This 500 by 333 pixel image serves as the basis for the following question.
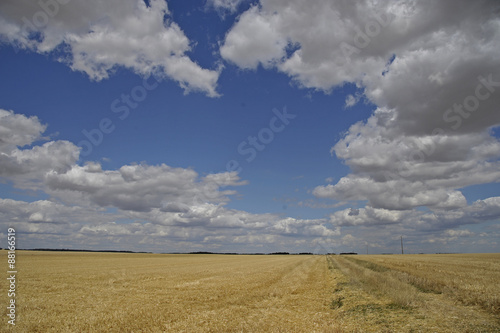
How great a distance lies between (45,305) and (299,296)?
15.7m

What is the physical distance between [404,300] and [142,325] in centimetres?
1329

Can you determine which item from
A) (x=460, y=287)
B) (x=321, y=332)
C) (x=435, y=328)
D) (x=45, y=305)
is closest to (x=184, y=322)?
(x=321, y=332)

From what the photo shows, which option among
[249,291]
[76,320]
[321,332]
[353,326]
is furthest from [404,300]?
[76,320]

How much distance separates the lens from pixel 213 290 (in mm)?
24078

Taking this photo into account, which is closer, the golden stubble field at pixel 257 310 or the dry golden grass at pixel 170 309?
the golden stubble field at pixel 257 310

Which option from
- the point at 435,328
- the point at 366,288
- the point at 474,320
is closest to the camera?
the point at 435,328

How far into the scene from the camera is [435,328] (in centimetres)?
1180

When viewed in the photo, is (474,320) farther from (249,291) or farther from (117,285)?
(117,285)

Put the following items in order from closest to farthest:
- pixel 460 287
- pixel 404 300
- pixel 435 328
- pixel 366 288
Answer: pixel 435 328 < pixel 404 300 < pixel 460 287 < pixel 366 288

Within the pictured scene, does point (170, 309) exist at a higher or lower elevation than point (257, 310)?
higher

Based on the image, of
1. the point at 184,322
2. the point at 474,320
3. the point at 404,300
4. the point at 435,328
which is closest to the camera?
the point at 435,328

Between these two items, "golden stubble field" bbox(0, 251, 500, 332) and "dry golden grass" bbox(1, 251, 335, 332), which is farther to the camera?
"dry golden grass" bbox(1, 251, 335, 332)

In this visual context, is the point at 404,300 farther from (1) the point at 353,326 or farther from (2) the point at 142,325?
(2) the point at 142,325

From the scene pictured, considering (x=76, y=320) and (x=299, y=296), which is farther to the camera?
(x=299, y=296)
